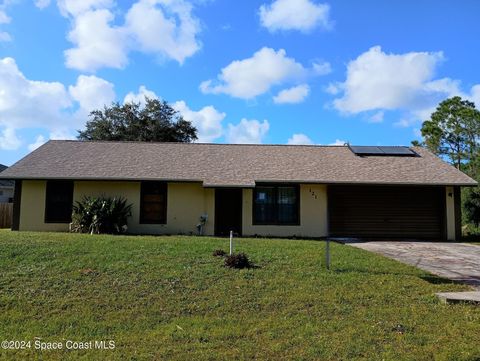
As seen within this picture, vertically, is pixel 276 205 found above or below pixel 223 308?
above

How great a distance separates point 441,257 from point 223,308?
7.37 metres

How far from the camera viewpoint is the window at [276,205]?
16328mm

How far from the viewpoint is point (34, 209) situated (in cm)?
1592

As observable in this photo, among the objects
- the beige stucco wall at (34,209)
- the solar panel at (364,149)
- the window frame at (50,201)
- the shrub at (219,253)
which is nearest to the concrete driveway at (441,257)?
the shrub at (219,253)

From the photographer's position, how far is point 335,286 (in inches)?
295

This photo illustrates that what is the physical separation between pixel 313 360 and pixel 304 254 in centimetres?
541

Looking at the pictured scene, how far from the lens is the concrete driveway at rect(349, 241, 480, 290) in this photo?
29.1 feet

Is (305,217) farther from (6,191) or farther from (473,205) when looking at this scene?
(6,191)

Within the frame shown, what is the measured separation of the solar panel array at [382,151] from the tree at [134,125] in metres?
21.7

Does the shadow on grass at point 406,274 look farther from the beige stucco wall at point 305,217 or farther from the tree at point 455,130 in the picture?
the tree at point 455,130

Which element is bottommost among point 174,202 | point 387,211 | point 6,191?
point 387,211

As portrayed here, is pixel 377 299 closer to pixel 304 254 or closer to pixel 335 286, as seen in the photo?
pixel 335 286

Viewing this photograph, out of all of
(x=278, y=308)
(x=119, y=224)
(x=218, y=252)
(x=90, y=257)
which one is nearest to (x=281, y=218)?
(x=119, y=224)

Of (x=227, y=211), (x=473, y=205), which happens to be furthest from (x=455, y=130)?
(x=227, y=211)
